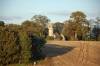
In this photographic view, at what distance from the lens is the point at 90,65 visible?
21.7 m

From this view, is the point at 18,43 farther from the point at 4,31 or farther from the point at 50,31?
the point at 50,31

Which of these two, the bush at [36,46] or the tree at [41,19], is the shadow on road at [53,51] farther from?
the tree at [41,19]

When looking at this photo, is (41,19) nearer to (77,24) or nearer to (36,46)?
(77,24)

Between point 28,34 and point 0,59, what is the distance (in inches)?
132

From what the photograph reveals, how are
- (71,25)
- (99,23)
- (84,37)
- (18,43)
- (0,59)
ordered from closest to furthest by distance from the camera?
(0,59)
(18,43)
(84,37)
(71,25)
(99,23)

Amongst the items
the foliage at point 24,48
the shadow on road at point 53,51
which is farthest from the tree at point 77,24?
the foliage at point 24,48

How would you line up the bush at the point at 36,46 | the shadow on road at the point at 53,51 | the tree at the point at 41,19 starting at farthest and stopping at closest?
the tree at the point at 41,19 < the shadow on road at the point at 53,51 < the bush at the point at 36,46

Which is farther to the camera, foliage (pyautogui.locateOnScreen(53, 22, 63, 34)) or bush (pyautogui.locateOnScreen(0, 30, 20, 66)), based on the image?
foliage (pyautogui.locateOnScreen(53, 22, 63, 34))

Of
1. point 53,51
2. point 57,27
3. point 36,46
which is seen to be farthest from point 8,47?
point 57,27

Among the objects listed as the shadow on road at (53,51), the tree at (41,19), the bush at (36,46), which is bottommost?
the shadow on road at (53,51)

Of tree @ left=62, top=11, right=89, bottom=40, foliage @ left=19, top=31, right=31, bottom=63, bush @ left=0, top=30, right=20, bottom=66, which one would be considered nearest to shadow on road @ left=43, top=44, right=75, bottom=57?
foliage @ left=19, top=31, right=31, bottom=63

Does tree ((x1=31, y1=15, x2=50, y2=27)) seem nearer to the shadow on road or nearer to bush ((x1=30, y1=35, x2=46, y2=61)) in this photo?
the shadow on road

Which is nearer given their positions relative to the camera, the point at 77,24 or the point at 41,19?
the point at 77,24

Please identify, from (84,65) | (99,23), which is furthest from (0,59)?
(99,23)
